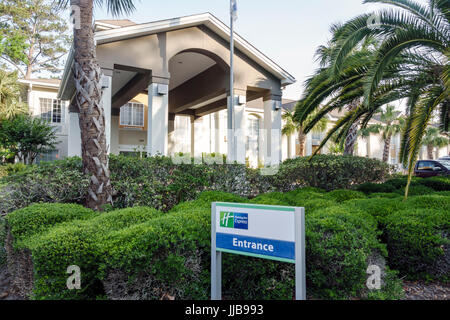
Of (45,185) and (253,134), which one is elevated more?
(253,134)

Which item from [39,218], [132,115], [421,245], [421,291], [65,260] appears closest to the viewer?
[65,260]

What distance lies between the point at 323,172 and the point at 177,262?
26.0ft

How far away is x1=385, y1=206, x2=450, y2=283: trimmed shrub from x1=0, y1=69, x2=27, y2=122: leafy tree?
18.3 metres

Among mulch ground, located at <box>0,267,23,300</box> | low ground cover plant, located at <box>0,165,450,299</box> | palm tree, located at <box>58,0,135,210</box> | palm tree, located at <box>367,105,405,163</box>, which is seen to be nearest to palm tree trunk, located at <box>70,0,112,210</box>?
palm tree, located at <box>58,0,135,210</box>

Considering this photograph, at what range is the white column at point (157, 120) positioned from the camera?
34.5 ft

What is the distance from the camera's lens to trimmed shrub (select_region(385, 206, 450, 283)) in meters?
4.15

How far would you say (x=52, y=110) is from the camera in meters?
20.2

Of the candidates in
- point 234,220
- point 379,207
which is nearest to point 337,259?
point 234,220

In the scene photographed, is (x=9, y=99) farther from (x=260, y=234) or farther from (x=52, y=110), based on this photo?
(x=260, y=234)

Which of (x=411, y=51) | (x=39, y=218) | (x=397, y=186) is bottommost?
(x=39, y=218)
